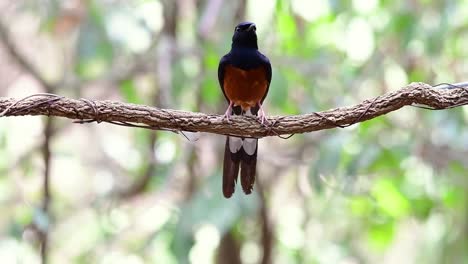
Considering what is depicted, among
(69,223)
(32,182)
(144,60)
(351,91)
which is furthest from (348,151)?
(32,182)

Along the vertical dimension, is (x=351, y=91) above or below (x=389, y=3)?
below

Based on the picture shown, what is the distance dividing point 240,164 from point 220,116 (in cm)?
72

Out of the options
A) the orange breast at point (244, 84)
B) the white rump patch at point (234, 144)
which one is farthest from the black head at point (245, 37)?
the white rump patch at point (234, 144)

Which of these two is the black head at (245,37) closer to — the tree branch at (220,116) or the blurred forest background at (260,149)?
the blurred forest background at (260,149)

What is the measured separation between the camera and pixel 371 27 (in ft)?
16.6

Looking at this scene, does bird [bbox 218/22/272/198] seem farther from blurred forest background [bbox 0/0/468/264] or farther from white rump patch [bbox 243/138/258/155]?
blurred forest background [bbox 0/0/468/264]

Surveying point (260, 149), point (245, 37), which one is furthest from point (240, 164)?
point (260, 149)

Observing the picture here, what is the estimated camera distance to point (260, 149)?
5508mm

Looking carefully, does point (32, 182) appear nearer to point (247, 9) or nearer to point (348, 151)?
point (247, 9)

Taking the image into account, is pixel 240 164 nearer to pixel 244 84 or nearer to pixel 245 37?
pixel 244 84

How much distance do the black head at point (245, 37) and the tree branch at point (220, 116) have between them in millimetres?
898

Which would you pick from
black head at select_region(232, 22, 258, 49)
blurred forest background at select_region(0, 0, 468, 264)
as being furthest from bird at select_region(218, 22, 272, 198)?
blurred forest background at select_region(0, 0, 468, 264)

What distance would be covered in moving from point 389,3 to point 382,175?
1169 millimetres

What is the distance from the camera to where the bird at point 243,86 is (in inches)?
127
